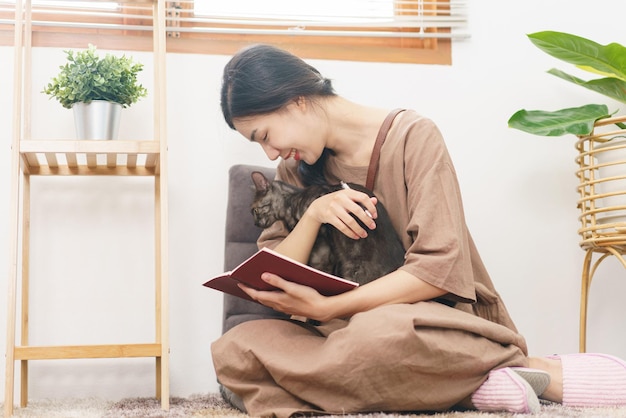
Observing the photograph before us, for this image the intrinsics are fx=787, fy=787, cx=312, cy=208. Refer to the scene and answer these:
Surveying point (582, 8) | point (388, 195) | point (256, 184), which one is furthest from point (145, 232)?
point (582, 8)

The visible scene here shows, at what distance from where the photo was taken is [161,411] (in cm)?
155

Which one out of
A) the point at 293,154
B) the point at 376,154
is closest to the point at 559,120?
the point at 376,154

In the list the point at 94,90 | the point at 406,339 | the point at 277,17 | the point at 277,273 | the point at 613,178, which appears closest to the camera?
the point at 406,339

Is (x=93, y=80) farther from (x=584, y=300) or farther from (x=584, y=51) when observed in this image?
(x=584, y=300)

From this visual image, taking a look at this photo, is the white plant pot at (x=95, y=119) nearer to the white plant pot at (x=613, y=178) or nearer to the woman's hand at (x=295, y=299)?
the woman's hand at (x=295, y=299)

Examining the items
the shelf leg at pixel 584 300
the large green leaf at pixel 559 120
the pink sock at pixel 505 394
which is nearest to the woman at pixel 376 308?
the pink sock at pixel 505 394

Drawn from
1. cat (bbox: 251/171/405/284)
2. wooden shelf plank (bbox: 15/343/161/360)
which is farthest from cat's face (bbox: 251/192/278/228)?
wooden shelf plank (bbox: 15/343/161/360)

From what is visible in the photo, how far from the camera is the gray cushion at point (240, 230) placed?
184 cm

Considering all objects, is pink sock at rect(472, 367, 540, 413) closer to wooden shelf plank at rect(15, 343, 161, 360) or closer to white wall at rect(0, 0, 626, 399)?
wooden shelf plank at rect(15, 343, 161, 360)

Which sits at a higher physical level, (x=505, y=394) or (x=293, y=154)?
(x=293, y=154)

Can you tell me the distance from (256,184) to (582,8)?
1.20 meters

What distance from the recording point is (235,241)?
188cm

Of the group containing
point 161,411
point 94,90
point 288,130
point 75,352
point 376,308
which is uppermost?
point 94,90

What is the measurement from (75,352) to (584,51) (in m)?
1.38
